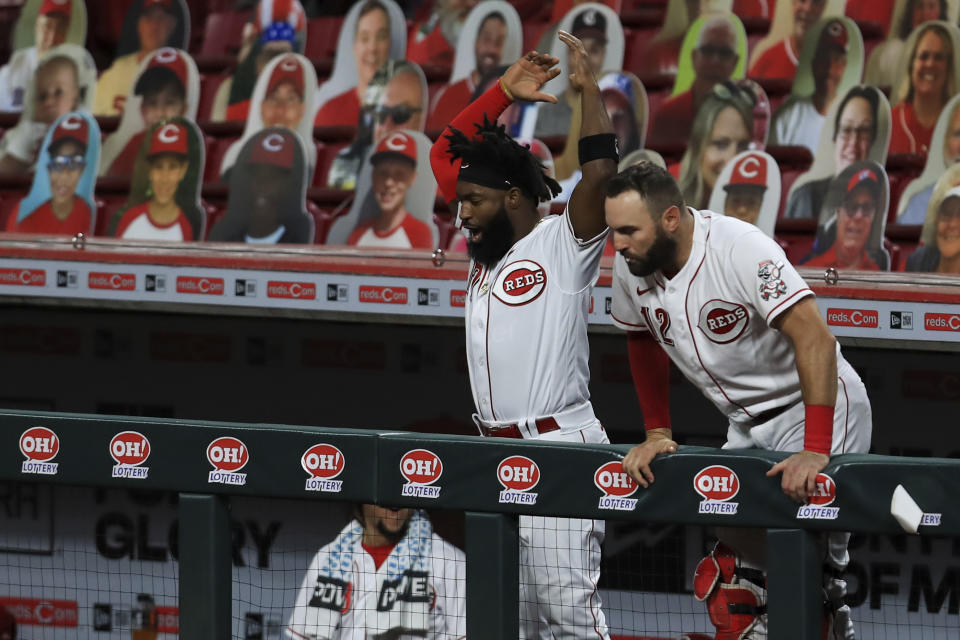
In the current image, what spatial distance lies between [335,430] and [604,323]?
1.39 m

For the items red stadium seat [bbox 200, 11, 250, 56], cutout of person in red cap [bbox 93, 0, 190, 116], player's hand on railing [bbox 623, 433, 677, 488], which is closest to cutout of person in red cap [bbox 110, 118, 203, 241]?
cutout of person in red cap [bbox 93, 0, 190, 116]

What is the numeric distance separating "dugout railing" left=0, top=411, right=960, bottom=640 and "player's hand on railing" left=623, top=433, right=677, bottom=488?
0.02 metres

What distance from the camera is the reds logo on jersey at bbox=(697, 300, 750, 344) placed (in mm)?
2477

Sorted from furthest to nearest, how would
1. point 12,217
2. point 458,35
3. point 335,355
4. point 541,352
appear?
point 458,35 → point 12,217 → point 335,355 → point 541,352

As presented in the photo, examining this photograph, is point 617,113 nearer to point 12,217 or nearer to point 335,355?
point 335,355

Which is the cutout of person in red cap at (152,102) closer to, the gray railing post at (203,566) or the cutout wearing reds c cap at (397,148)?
the cutout wearing reds c cap at (397,148)

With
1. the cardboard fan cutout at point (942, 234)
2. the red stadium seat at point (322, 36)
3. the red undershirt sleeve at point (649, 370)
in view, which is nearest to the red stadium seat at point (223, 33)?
the red stadium seat at point (322, 36)

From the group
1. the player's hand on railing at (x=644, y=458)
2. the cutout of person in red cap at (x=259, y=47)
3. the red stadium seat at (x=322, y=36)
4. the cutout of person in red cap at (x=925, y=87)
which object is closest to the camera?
the player's hand on railing at (x=644, y=458)

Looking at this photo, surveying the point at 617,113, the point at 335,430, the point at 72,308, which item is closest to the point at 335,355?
the point at 72,308

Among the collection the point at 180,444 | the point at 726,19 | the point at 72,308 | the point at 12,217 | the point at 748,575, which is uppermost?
the point at 726,19

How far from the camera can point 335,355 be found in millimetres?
4406

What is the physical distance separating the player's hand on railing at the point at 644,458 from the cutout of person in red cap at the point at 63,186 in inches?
128

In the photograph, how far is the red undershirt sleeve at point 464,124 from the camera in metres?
2.97

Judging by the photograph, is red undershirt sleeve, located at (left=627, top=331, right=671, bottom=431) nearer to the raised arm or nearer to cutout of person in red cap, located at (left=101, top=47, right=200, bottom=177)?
the raised arm
